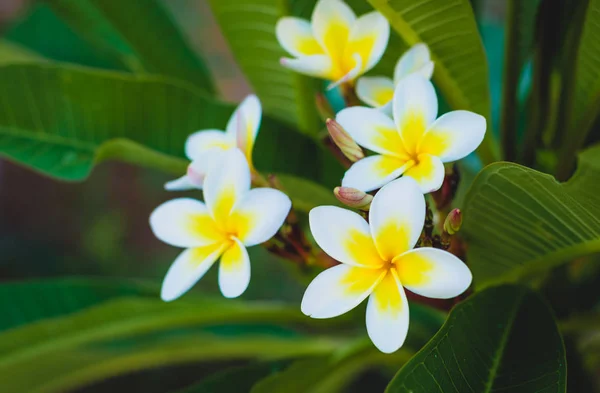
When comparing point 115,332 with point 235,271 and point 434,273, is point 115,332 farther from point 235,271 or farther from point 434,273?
point 434,273

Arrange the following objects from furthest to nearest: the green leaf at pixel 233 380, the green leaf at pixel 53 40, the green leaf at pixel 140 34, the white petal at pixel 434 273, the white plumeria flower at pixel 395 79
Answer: the green leaf at pixel 53 40
the green leaf at pixel 140 34
the green leaf at pixel 233 380
the white plumeria flower at pixel 395 79
the white petal at pixel 434 273

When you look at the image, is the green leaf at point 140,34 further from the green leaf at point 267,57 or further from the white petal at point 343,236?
the white petal at point 343,236

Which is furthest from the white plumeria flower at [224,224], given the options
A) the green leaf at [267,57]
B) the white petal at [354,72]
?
the green leaf at [267,57]

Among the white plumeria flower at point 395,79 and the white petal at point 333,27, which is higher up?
the white petal at point 333,27

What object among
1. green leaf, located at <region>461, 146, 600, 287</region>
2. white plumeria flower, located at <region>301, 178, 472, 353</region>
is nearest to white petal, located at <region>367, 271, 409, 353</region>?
white plumeria flower, located at <region>301, 178, 472, 353</region>

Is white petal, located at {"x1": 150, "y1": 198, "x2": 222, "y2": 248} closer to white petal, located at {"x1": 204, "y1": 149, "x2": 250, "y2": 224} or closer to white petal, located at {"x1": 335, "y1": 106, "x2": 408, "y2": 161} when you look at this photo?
white petal, located at {"x1": 204, "y1": 149, "x2": 250, "y2": 224}

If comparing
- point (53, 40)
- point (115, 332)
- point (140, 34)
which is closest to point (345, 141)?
point (115, 332)
